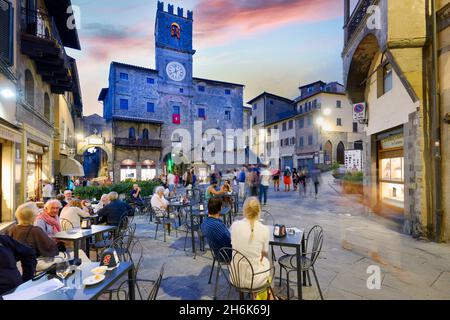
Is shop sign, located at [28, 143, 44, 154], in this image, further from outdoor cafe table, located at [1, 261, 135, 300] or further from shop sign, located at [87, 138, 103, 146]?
shop sign, located at [87, 138, 103, 146]

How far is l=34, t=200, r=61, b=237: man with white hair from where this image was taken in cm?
433

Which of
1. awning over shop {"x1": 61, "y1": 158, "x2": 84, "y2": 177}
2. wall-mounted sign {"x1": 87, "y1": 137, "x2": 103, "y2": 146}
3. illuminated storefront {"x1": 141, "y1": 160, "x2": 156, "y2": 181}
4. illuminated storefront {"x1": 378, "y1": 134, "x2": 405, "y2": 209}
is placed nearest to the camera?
illuminated storefront {"x1": 378, "y1": 134, "x2": 405, "y2": 209}

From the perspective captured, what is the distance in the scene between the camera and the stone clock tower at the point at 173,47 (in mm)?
29234

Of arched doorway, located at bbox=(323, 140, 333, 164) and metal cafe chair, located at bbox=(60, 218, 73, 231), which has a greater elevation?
arched doorway, located at bbox=(323, 140, 333, 164)

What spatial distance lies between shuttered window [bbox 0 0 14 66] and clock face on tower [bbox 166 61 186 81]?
939 inches

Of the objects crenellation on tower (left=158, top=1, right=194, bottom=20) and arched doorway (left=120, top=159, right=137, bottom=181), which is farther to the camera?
crenellation on tower (left=158, top=1, right=194, bottom=20)

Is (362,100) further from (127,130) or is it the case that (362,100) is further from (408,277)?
(127,130)

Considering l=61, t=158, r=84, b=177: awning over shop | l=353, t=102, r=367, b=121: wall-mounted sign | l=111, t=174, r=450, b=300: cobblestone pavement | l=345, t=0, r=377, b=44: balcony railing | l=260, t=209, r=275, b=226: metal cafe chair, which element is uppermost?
l=345, t=0, r=377, b=44: balcony railing

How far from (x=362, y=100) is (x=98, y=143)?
24.3m

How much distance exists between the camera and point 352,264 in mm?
4512

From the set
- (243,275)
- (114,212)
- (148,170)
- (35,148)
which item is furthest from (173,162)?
(243,275)

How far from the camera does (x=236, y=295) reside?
3568 mm

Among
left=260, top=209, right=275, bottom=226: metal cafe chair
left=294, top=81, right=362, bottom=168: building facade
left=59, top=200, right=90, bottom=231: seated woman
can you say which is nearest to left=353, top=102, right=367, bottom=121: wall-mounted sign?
left=260, top=209, right=275, bottom=226: metal cafe chair

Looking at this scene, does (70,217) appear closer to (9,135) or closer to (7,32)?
(9,135)
